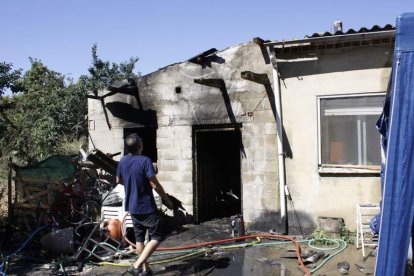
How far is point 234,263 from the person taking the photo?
6770 mm

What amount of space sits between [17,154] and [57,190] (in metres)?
10.5

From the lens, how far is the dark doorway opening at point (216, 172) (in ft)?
32.3

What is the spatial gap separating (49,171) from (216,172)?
436 cm

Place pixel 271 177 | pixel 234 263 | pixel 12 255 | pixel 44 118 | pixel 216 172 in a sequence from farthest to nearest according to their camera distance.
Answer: pixel 44 118 < pixel 216 172 < pixel 271 177 < pixel 12 255 < pixel 234 263

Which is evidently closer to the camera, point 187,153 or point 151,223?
point 151,223

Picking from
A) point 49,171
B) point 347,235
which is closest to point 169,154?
point 49,171

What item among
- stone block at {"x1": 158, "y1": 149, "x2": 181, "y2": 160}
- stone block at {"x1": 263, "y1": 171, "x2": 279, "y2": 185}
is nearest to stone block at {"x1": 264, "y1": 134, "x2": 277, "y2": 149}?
stone block at {"x1": 263, "y1": 171, "x2": 279, "y2": 185}

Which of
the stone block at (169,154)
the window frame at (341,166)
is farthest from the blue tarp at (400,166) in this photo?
the stone block at (169,154)

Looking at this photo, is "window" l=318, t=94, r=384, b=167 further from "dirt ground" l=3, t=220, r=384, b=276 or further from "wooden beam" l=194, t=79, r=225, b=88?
"wooden beam" l=194, t=79, r=225, b=88

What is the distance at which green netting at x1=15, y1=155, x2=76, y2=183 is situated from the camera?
348 inches

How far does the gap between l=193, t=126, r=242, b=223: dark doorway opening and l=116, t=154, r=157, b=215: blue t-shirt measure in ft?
12.2

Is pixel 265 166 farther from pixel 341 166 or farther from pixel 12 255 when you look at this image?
pixel 12 255

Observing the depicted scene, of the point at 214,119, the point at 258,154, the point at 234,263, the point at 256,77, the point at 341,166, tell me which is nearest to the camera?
the point at 234,263

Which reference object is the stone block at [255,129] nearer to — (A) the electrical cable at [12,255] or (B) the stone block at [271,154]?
(B) the stone block at [271,154]
